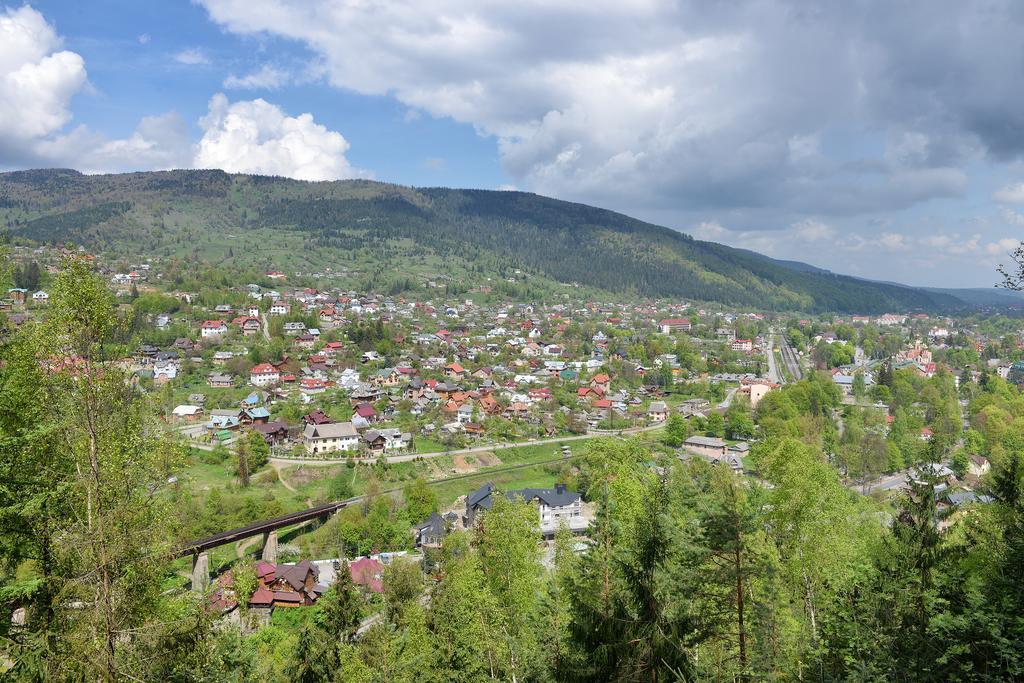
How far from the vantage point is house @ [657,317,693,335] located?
4242 inches

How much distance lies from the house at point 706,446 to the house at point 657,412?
738 cm

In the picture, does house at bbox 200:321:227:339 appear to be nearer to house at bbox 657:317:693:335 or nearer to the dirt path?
the dirt path

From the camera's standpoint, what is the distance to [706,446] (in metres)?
46.4

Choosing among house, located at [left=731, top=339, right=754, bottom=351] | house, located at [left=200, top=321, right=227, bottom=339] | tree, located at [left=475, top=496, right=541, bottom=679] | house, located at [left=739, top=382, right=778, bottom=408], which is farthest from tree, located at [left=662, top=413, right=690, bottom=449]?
house, located at [left=200, top=321, right=227, bottom=339]

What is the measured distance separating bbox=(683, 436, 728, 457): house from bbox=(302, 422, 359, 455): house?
2682 centimetres

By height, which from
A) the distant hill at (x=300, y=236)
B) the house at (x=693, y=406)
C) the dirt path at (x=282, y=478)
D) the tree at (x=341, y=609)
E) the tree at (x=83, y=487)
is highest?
the distant hill at (x=300, y=236)

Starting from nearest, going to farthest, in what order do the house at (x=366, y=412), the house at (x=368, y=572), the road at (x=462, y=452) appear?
1. the house at (x=368, y=572)
2. the road at (x=462, y=452)
3. the house at (x=366, y=412)

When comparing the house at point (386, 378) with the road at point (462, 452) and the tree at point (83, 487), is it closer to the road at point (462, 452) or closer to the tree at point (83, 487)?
the road at point (462, 452)

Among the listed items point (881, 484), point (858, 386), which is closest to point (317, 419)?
point (881, 484)

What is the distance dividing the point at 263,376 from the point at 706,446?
42963mm

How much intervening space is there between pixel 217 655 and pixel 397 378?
53045 millimetres

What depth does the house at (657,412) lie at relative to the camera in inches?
2171

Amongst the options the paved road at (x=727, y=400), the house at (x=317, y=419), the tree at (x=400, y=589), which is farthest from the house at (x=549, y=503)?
the paved road at (x=727, y=400)

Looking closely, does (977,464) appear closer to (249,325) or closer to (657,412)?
(657,412)
